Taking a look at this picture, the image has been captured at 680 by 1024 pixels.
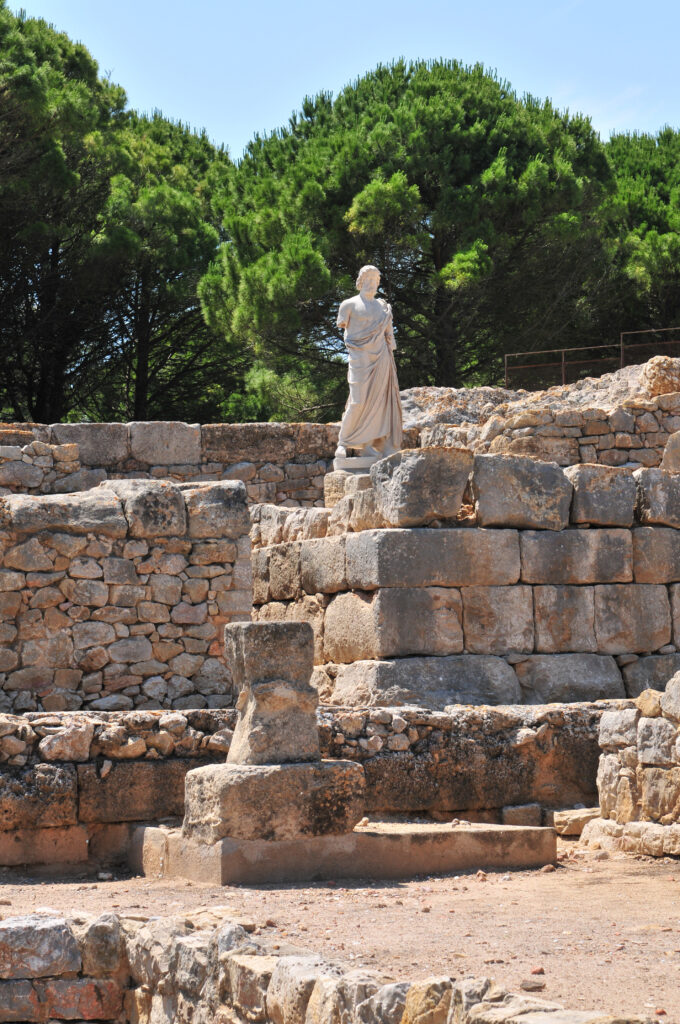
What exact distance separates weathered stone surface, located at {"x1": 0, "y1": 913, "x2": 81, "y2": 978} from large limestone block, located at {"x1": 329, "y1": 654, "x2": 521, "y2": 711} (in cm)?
380

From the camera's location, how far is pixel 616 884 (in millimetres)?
5543

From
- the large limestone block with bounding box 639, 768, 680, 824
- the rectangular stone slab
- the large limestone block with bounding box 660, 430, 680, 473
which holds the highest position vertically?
the large limestone block with bounding box 660, 430, 680, 473

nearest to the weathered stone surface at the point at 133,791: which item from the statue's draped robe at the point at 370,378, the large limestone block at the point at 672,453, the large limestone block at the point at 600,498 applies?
the large limestone block at the point at 600,498

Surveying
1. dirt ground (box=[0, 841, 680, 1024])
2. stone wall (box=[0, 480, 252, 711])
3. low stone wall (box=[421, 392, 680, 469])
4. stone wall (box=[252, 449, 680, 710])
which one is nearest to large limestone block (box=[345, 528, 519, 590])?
stone wall (box=[252, 449, 680, 710])

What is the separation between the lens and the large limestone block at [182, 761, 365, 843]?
17.9 feet

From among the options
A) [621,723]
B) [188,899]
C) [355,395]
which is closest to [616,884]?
[621,723]

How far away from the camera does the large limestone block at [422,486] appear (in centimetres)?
866

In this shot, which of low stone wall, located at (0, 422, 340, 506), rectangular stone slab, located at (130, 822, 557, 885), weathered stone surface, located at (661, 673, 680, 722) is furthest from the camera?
low stone wall, located at (0, 422, 340, 506)

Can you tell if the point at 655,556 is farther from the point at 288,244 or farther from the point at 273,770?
the point at 288,244

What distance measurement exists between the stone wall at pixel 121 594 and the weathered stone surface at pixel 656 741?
3185 mm

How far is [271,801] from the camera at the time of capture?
5.48 meters

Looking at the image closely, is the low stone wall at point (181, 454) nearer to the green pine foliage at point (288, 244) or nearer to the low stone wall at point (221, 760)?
the green pine foliage at point (288, 244)

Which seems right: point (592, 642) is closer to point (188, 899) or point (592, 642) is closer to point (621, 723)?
point (621, 723)

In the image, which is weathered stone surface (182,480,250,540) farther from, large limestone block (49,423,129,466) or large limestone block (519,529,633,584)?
large limestone block (49,423,129,466)
